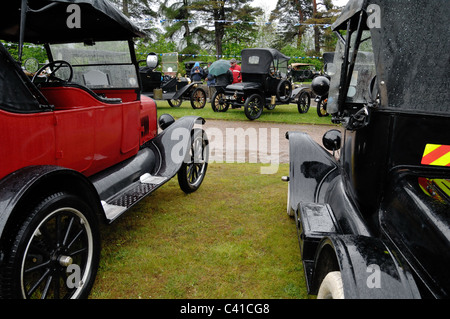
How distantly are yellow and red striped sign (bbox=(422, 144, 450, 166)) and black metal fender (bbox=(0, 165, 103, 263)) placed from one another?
2.07m

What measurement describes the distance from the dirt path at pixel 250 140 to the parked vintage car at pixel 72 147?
2024mm

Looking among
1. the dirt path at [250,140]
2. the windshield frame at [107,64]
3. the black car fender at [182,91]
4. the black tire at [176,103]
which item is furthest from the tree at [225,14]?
the windshield frame at [107,64]

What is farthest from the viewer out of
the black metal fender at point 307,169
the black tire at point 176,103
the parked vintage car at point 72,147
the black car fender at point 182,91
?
the black tire at point 176,103

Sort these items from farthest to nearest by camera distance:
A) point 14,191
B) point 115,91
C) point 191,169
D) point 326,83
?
point 191,169
point 115,91
point 326,83
point 14,191

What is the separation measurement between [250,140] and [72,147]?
5.97 metres

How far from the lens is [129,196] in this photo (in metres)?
3.11

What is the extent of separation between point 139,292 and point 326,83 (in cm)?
230

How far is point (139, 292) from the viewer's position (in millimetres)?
2359

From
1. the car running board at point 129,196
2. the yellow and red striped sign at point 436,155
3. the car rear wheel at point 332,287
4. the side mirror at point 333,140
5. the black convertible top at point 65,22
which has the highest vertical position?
the black convertible top at point 65,22

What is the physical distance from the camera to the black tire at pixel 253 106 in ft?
36.0

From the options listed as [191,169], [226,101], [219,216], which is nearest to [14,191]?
[219,216]

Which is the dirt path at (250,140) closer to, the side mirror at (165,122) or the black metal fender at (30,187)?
the side mirror at (165,122)
